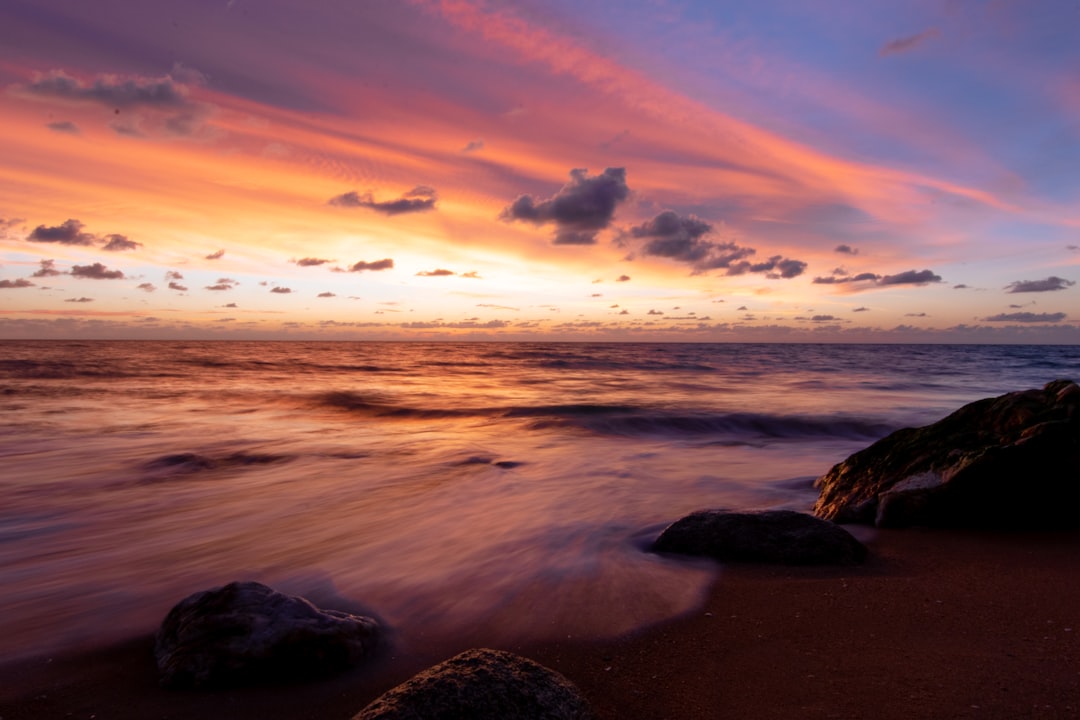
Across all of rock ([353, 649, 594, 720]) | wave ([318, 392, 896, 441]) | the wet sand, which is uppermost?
rock ([353, 649, 594, 720])

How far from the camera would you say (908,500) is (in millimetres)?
5930

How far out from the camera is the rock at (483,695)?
241cm

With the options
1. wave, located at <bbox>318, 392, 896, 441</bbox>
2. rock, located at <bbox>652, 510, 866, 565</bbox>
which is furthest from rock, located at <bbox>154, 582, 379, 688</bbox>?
wave, located at <bbox>318, 392, 896, 441</bbox>

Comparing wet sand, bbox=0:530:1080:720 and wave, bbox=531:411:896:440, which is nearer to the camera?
wet sand, bbox=0:530:1080:720

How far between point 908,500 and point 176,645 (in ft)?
20.3

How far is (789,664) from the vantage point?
336cm

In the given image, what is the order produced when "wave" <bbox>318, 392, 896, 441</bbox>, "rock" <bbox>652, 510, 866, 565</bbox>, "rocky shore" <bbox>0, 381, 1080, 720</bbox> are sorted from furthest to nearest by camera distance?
"wave" <bbox>318, 392, 896, 441</bbox>, "rock" <bbox>652, 510, 866, 565</bbox>, "rocky shore" <bbox>0, 381, 1080, 720</bbox>

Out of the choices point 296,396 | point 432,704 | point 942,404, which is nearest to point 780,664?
point 432,704

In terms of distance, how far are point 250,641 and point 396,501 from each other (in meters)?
4.91

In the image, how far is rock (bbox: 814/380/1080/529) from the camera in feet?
18.0

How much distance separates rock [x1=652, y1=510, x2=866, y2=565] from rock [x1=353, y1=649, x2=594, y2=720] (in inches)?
111

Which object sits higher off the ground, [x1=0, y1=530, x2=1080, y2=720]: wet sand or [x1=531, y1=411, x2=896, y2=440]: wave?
[x1=0, y1=530, x2=1080, y2=720]: wet sand

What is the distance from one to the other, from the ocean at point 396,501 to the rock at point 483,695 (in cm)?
135

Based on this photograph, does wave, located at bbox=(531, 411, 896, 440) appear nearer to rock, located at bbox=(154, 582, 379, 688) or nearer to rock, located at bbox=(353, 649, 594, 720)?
rock, located at bbox=(154, 582, 379, 688)
